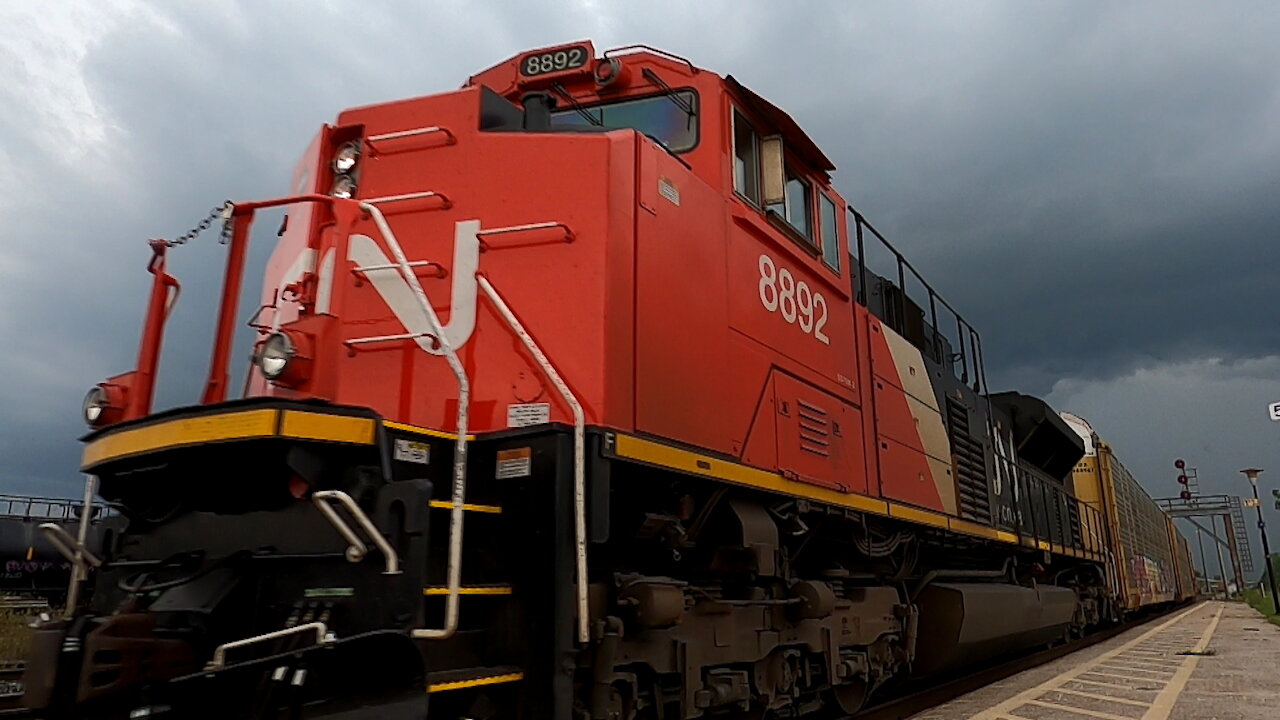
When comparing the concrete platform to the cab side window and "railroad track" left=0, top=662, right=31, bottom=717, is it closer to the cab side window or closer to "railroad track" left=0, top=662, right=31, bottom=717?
the cab side window

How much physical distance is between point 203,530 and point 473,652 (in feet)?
3.24

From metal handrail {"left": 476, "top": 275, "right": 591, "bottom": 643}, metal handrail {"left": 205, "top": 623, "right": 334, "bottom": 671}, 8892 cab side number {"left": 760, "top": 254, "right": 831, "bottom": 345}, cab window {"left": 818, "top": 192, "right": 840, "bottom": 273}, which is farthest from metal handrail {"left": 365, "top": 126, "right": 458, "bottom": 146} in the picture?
cab window {"left": 818, "top": 192, "right": 840, "bottom": 273}

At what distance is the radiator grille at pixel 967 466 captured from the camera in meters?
7.66

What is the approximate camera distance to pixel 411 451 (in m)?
2.91

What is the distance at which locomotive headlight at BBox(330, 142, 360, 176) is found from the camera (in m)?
3.94

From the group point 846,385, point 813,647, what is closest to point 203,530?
point 813,647

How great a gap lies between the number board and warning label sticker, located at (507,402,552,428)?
2.18 meters

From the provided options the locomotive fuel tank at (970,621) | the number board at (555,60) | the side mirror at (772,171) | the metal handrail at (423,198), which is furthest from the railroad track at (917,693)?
the number board at (555,60)

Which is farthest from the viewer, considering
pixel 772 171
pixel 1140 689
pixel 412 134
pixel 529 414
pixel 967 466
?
pixel 967 466

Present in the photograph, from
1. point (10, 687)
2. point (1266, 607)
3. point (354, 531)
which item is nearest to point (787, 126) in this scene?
point (354, 531)

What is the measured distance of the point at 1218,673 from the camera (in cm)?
708

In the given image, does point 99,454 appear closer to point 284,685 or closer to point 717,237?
point 284,685

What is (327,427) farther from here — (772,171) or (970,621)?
(970,621)

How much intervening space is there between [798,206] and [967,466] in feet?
12.5
